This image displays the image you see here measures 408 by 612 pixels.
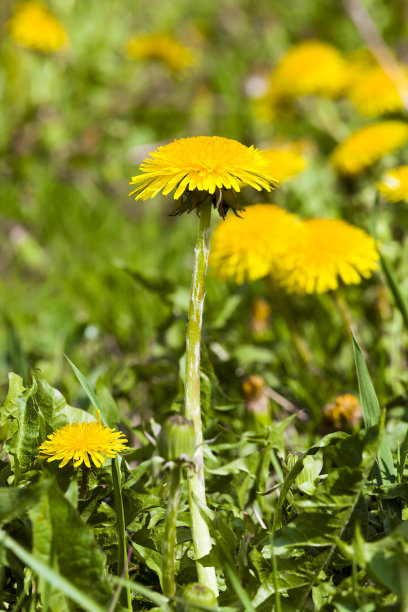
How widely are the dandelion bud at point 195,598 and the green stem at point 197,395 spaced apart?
95mm

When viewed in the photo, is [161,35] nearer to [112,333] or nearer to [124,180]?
[124,180]

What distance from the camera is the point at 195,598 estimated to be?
80 centimetres

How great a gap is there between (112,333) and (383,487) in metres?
1.44

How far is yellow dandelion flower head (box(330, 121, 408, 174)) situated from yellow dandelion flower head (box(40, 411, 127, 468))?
5.66 feet

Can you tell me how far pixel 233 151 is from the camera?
0.99 meters

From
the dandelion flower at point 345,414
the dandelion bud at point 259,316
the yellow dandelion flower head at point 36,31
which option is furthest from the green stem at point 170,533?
the yellow dandelion flower head at point 36,31

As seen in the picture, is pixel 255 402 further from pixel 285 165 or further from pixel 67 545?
pixel 285 165

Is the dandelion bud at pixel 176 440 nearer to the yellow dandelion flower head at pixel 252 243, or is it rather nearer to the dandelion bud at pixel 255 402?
the dandelion bud at pixel 255 402

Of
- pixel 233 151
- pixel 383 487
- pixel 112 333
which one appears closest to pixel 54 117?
pixel 112 333

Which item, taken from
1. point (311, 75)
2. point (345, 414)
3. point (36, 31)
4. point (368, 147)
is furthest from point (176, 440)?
point (36, 31)

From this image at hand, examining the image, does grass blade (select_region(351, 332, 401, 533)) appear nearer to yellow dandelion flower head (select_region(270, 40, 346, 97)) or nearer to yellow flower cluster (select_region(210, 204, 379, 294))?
yellow flower cluster (select_region(210, 204, 379, 294))

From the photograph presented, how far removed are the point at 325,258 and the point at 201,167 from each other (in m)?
0.66

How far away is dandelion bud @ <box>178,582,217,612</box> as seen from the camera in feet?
2.59

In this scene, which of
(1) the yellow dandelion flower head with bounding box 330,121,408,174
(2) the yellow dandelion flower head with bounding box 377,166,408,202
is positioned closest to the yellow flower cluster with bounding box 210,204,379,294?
(2) the yellow dandelion flower head with bounding box 377,166,408,202
